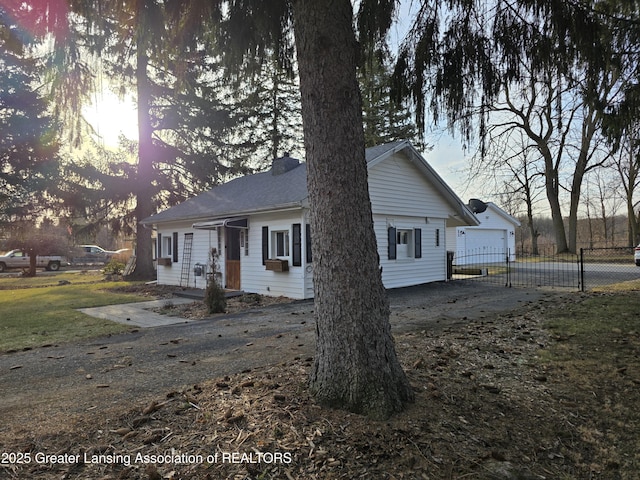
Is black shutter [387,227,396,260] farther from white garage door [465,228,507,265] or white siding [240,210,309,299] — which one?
white garage door [465,228,507,265]

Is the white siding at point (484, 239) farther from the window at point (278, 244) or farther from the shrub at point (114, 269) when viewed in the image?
the shrub at point (114, 269)

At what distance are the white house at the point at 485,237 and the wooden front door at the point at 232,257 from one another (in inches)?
605

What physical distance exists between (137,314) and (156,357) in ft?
15.4

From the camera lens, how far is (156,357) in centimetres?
517

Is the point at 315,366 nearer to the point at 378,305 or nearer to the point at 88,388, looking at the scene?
the point at 378,305

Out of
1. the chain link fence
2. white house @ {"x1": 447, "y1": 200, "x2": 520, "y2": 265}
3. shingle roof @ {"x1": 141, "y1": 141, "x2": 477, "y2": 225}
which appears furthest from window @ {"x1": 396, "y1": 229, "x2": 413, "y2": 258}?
white house @ {"x1": 447, "y1": 200, "x2": 520, "y2": 265}

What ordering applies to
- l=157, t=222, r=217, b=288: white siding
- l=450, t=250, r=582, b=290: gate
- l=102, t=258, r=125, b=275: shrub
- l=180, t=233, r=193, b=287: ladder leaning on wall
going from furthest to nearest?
1. l=102, t=258, r=125, b=275: shrub
2. l=180, t=233, r=193, b=287: ladder leaning on wall
3. l=157, t=222, r=217, b=288: white siding
4. l=450, t=250, r=582, b=290: gate

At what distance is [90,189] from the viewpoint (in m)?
19.5

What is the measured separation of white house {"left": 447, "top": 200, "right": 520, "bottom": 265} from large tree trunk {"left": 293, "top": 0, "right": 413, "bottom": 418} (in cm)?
2273

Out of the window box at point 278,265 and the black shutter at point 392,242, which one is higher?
the black shutter at point 392,242

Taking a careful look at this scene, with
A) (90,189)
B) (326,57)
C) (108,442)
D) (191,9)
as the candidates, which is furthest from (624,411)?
(90,189)

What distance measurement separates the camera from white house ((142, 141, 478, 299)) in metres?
11.5

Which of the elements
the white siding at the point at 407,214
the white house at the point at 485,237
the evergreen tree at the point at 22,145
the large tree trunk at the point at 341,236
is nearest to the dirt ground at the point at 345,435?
the large tree trunk at the point at 341,236

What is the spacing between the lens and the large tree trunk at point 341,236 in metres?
2.97
